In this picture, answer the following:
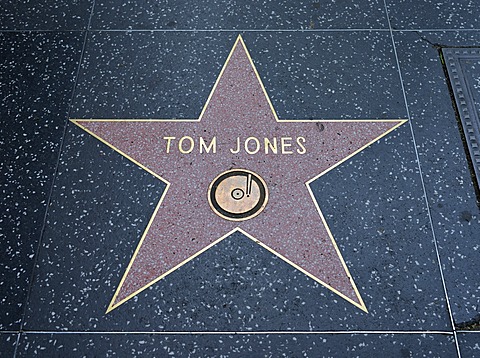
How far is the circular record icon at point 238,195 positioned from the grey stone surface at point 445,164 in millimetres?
645

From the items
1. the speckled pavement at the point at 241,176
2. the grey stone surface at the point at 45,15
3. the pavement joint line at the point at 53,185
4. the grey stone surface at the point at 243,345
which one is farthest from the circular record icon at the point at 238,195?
the grey stone surface at the point at 45,15

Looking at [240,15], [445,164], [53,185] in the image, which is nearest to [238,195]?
[53,185]

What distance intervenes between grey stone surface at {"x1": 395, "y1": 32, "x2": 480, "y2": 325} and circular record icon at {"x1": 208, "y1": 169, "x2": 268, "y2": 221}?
645mm

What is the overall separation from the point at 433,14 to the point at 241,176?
4.09 ft

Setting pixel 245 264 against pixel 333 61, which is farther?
pixel 333 61

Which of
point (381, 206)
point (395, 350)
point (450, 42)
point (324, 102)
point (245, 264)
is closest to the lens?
point (395, 350)

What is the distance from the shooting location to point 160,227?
64.0 inches

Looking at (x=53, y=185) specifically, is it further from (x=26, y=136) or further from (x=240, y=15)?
(x=240, y=15)

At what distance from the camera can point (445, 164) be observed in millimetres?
1760

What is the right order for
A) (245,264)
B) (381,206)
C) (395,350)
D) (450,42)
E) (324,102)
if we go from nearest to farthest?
(395,350)
(245,264)
(381,206)
(324,102)
(450,42)

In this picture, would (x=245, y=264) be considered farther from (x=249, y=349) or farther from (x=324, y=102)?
(x=324, y=102)

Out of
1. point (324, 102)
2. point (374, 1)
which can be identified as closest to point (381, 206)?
point (324, 102)

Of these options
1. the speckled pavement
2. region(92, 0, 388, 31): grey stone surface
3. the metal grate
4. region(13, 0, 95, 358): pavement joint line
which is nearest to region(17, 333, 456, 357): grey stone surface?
the speckled pavement

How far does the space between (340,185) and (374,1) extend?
1.02m
